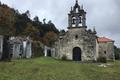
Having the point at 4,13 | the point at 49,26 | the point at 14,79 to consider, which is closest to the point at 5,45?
the point at 14,79

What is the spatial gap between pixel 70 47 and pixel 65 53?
4.36ft

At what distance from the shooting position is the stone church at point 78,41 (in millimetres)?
45188

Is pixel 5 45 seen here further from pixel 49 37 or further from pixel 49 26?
pixel 49 26

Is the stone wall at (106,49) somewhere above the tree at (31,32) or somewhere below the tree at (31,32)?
below

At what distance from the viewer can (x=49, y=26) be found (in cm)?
10169

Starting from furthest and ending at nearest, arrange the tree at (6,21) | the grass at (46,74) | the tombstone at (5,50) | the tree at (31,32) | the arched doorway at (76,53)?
the tree at (31,32) → the tree at (6,21) → the arched doorway at (76,53) → the tombstone at (5,50) → the grass at (46,74)

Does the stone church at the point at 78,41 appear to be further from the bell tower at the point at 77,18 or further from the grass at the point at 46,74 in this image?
the grass at the point at 46,74

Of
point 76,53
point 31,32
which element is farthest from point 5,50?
point 31,32

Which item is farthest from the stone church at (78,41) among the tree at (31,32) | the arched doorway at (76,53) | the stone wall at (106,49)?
the tree at (31,32)

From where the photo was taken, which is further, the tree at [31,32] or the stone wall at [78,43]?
the tree at [31,32]

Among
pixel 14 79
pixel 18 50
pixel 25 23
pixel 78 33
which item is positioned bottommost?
pixel 14 79

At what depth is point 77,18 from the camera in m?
45.8

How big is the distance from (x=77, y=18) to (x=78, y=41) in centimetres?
388

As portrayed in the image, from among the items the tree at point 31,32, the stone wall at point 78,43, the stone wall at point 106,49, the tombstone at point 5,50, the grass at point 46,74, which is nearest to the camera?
the grass at point 46,74
